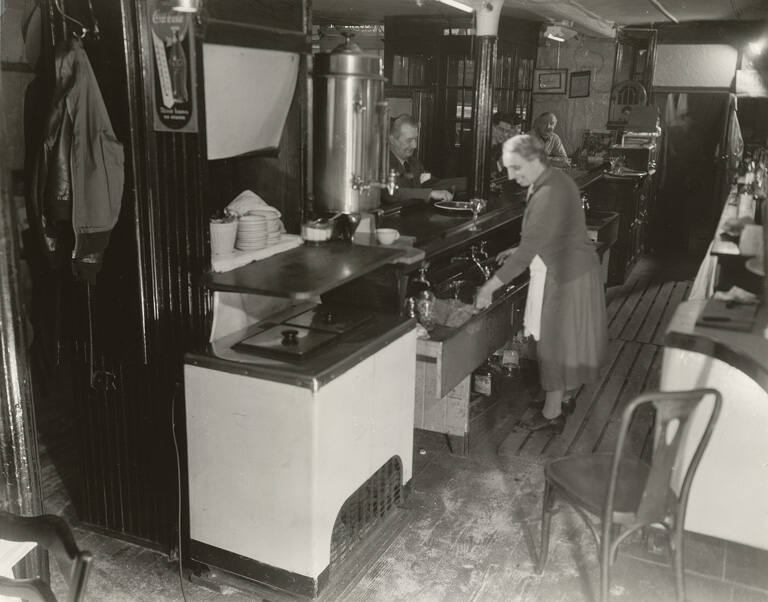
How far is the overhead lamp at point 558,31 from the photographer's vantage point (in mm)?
10523

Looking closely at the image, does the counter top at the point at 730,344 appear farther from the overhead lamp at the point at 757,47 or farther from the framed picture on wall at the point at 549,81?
the framed picture on wall at the point at 549,81

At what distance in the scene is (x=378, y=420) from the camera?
12.0 ft

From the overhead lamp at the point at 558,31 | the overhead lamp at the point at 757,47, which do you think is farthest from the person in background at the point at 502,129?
the overhead lamp at the point at 757,47

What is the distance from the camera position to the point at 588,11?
919 centimetres

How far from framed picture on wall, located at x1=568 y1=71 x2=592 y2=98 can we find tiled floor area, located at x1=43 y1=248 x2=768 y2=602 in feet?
26.4

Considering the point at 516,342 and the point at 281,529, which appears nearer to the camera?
the point at 281,529

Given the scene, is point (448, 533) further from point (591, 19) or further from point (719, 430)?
point (591, 19)

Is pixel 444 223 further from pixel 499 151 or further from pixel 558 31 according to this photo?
pixel 558 31

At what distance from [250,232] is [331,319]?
0.56m

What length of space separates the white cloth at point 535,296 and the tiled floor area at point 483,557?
0.78 meters

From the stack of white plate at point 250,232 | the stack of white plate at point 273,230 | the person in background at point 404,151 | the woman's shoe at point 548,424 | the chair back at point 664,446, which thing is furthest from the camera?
the person in background at point 404,151

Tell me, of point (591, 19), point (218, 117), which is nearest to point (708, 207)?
point (591, 19)

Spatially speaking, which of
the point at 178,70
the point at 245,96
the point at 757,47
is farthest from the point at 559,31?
the point at 178,70

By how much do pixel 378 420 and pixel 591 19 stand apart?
773cm
